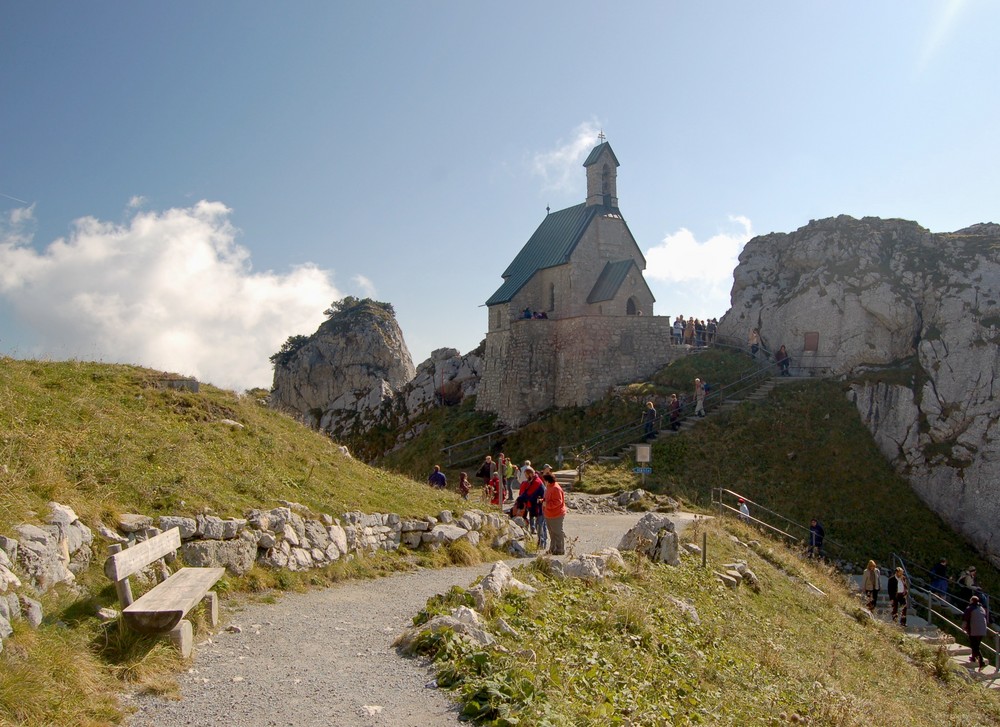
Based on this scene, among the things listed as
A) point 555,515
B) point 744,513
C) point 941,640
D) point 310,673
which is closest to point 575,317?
point 744,513

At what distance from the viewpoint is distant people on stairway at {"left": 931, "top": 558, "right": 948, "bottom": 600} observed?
23.5 m

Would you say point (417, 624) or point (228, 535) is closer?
point (417, 624)

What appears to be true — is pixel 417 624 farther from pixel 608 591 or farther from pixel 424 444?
pixel 424 444

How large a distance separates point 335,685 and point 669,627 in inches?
213

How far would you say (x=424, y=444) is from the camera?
1567 inches

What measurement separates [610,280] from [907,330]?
1412 centimetres

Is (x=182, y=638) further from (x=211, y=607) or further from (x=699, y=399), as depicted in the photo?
(x=699, y=399)

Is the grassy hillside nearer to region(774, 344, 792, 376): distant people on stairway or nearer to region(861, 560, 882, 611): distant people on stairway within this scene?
region(774, 344, 792, 376): distant people on stairway

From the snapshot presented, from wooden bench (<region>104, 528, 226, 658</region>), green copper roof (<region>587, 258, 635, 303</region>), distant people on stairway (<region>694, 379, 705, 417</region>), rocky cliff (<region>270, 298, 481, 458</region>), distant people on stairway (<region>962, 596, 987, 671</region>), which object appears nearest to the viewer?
wooden bench (<region>104, 528, 226, 658</region>)

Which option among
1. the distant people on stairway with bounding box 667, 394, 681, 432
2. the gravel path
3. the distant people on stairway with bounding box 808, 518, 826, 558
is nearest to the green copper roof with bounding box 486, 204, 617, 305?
the distant people on stairway with bounding box 667, 394, 681, 432

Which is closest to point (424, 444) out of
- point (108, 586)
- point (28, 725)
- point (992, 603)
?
point (992, 603)

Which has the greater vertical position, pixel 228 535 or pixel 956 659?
pixel 228 535

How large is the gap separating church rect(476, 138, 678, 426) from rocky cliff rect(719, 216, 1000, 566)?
6.43 meters

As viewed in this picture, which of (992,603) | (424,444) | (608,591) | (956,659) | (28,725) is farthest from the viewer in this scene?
(424,444)
